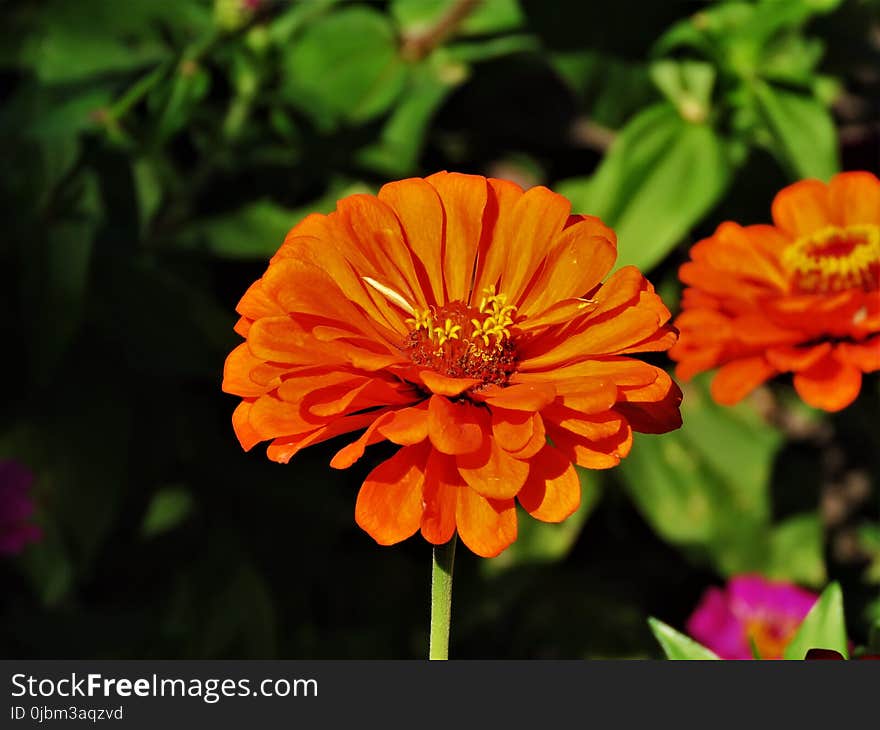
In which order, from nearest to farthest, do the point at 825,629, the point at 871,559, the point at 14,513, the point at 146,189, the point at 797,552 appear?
the point at 825,629, the point at 14,513, the point at 146,189, the point at 797,552, the point at 871,559

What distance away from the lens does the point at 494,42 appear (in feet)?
5.16

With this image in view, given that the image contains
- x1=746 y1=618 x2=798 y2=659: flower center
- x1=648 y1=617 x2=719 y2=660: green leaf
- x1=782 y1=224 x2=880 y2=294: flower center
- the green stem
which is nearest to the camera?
the green stem

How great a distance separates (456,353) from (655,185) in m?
0.65

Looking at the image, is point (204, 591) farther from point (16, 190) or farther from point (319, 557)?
point (16, 190)

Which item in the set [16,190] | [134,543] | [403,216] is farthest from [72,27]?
[403,216]

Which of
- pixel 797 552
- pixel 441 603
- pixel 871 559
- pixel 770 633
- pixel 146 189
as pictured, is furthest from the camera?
pixel 871 559

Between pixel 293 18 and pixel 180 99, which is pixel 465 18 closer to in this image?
pixel 293 18

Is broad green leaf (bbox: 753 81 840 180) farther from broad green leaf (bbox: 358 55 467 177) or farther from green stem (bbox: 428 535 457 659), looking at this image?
green stem (bbox: 428 535 457 659)

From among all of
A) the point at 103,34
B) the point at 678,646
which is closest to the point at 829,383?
the point at 678,646

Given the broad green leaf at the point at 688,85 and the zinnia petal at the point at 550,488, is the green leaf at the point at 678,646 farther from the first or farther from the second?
the broad green leaf at the point at 688,85

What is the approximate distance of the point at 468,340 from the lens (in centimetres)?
72

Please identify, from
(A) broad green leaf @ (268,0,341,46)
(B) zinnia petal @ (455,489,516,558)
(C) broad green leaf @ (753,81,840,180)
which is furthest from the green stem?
(A) broad green leaf @ (268,0,341,46)

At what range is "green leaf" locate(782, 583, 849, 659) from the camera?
2.21 feet

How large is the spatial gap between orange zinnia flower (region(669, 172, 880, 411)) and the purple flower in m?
0.82
